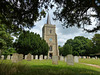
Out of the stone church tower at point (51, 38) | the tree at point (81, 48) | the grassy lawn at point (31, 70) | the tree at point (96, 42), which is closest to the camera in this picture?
the grassy lawn at point (31, 70)

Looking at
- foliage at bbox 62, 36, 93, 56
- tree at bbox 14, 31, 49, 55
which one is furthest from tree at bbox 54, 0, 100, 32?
foliage at bbox 62, 36, 93, 56

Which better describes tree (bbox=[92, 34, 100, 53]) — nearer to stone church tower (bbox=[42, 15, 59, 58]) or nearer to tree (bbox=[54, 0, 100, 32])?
stone church tower (bbox=[42, 15, 59, 58])

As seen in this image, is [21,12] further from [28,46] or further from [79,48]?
[79,48]

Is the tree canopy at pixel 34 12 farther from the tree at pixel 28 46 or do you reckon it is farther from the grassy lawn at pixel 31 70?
the tree at pixel 28 46

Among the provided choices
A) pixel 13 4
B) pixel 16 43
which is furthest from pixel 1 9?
pixel 16 43

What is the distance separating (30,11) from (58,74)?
11.9ft

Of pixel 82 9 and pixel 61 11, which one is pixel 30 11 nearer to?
pixel 61 11

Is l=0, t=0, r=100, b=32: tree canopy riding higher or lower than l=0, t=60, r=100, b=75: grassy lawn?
higher

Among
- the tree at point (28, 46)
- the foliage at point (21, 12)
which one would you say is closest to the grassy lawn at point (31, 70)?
the foliage at point (21, 12)

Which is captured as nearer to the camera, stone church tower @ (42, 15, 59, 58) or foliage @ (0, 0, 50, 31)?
foliage @ (0, 0, 50, 31)

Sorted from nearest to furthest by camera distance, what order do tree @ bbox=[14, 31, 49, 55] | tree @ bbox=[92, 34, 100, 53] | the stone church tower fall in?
tree @ bbox=[14, 31, 49, 55] < tree @ bbox=[92, 34, 100, 53] < the stone church tower

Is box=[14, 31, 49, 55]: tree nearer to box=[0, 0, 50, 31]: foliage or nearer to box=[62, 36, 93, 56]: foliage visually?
box=[62, 36, 93, 56]: foliage

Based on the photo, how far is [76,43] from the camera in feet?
166

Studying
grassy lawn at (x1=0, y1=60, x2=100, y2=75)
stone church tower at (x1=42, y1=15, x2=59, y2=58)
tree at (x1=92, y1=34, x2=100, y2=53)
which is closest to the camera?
grassy lawn at (x1=0, y1=60, x2=100, y2=75)
